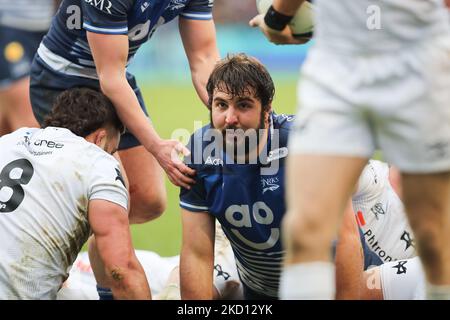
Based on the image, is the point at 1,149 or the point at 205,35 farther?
the point at 205,35

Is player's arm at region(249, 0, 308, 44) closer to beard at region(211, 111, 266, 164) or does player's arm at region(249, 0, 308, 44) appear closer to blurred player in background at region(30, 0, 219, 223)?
beard at region(211, 111, 266, 164)

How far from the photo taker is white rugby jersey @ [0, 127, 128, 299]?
4.53 meters

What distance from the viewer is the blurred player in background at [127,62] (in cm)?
522

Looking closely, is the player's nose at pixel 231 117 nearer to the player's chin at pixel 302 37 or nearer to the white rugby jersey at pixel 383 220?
the player's chin at pixel 302 37

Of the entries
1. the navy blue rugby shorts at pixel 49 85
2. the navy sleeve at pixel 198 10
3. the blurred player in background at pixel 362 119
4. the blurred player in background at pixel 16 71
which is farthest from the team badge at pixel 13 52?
the blurred player in background at pixel 362 119

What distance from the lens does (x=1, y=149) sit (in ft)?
15.5

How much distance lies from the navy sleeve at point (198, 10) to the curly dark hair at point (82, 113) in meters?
0.96

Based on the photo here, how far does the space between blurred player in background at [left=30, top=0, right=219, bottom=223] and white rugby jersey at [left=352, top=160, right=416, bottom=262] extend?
106 cm

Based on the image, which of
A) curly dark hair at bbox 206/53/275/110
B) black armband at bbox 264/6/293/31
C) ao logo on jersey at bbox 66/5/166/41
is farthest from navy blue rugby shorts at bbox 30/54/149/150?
black armband at bbox 264/6/293/31

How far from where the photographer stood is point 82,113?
16.2 ft

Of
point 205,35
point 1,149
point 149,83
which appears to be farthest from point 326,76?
point 149,83

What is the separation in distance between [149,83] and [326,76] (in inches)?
748
